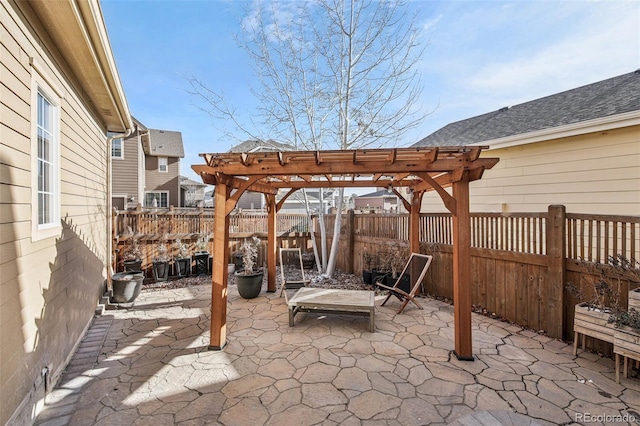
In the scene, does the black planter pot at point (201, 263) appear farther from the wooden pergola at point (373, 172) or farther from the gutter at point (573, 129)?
the gutter at point (573, 129)

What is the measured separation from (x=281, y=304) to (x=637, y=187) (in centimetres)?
581

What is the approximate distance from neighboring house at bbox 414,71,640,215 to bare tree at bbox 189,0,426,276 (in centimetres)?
209

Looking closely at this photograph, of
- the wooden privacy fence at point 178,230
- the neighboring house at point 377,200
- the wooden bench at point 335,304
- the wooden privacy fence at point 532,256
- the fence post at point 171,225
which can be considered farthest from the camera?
the neighboring house at point 377,200

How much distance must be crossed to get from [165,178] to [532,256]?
19.6m

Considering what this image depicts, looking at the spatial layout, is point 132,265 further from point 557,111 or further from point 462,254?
point 557,111

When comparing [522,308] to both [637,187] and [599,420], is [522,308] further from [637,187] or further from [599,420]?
[637,187]

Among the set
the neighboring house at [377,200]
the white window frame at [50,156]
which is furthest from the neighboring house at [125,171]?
the neighboring house at [377,200]

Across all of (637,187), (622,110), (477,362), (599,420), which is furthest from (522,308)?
(622,110)

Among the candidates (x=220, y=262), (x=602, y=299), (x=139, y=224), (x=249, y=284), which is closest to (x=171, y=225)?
(x=139, y=224)

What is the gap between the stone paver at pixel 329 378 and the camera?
234cm

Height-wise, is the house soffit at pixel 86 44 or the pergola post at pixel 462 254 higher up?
the house soffit at pixel 86 44

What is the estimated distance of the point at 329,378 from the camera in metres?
2.87

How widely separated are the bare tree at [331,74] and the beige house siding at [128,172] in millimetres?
9530

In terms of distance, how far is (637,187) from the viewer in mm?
4203
